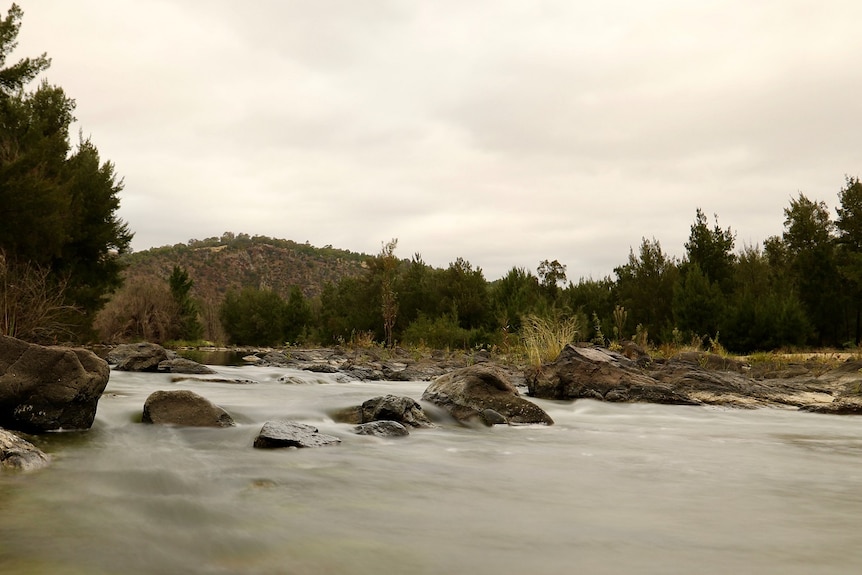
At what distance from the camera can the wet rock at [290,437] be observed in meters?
5.73

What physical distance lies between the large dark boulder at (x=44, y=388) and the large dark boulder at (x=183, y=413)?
22.8 inches

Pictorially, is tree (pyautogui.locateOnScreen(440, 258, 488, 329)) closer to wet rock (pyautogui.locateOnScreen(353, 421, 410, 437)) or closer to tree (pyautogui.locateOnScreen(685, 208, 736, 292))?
tree (pyautogui.locateOnScreen(685, 208, 736, 292))

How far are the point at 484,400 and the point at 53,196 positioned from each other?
18676 mm

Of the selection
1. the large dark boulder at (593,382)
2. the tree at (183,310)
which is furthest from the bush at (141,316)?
the large dark boulder at (593,382)

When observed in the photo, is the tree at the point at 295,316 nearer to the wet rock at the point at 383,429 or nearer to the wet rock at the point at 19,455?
the wet rock at the point at 383,429

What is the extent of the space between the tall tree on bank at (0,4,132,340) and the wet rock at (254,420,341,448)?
13590 mm

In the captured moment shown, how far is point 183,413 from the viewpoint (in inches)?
258

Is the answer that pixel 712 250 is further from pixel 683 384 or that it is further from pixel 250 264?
pixel 250 264

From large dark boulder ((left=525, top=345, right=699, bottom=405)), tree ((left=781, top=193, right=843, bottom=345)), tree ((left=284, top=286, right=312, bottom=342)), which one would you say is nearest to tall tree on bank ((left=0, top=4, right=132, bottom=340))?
large dark boulder ((left=525, top=345, right=699, bottom=405))

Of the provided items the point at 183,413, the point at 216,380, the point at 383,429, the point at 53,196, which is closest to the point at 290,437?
the point at 383,429

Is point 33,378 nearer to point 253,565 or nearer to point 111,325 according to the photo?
point 253,565

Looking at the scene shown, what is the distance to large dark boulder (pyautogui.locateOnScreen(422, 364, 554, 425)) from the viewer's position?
792 centimetres

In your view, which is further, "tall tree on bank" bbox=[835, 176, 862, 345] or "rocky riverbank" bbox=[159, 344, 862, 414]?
"tall tree on bank" bbox=[835, 176, 862, 345]

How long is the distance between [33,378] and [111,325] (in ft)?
121
